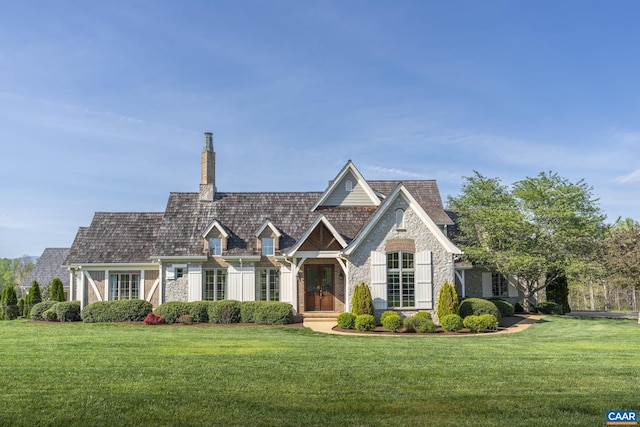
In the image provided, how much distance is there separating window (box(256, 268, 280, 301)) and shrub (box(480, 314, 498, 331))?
33.7ft

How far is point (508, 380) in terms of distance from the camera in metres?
10.1

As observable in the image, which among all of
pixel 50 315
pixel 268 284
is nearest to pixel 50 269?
pixel 50 315

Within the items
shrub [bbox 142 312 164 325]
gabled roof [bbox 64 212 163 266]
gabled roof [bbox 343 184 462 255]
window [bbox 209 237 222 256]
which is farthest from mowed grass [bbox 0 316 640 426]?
gabled roof [bbox 64 212 163 266]

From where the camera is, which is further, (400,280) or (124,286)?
(124,286)

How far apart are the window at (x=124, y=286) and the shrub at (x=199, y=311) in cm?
487

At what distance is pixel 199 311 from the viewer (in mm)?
24438

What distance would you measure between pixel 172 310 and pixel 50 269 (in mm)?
25366

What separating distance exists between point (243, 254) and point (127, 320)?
617 cm

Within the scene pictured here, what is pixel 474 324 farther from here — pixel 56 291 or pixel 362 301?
pixel 56 291

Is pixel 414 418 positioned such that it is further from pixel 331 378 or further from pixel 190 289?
Result: pixel 190 289

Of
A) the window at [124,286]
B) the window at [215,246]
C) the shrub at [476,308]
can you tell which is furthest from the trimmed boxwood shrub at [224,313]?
the shrub at [476,308]

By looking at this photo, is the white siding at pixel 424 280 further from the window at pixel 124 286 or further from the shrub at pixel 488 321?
the window at pixel 124 286

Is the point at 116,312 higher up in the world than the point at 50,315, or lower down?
higher up

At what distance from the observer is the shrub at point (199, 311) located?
2439cm
